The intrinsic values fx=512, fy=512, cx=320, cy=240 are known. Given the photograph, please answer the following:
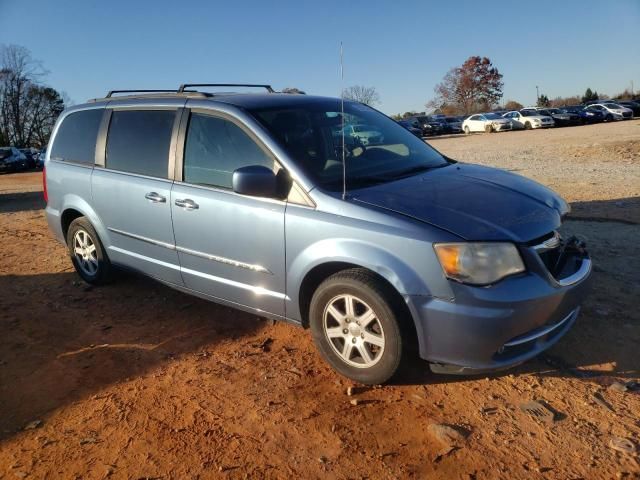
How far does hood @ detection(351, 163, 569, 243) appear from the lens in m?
2.92

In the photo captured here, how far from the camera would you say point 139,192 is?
4312 mm

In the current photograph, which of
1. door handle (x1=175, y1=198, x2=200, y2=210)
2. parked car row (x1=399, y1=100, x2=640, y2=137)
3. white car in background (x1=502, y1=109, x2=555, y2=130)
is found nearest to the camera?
door handle (x1=175, y1=198, x2=200, y2=210)

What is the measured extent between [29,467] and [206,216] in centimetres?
189

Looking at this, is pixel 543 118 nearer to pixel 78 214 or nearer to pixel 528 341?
pixel 78 214

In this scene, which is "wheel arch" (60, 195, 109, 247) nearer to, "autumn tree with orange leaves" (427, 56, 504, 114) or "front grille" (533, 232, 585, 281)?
"front grille" (533, 232, 585, 281)

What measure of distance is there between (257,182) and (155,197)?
4.23 feet

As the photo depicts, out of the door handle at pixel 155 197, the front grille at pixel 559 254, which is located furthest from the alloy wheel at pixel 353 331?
the door handle at pixel 155 197

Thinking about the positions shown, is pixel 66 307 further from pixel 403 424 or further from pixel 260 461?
pixel 403 424

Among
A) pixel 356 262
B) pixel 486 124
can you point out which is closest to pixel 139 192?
pixel 356 262

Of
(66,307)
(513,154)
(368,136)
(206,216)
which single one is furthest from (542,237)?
(513,154)

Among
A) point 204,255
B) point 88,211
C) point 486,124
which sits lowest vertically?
point 204,255

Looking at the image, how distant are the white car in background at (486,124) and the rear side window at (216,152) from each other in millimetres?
35853

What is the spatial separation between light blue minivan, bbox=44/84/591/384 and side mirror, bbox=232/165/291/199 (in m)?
0.01

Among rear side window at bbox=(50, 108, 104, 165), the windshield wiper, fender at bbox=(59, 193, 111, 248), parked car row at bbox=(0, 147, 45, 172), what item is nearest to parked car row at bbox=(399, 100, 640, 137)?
parked car row at bbox=(0, 147, 45, 172)
